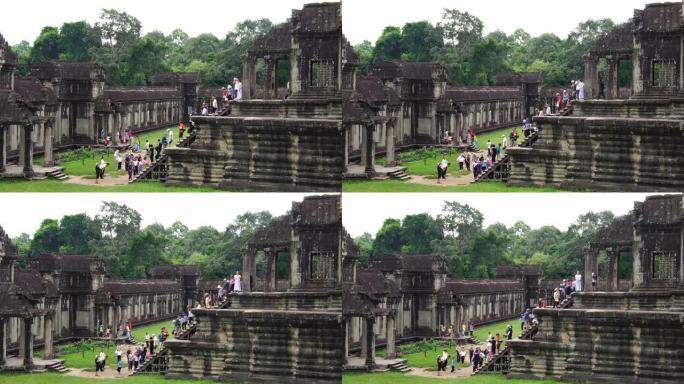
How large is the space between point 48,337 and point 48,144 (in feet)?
12.1

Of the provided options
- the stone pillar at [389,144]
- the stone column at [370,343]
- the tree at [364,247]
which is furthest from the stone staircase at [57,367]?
the stone pillar at [389,144]

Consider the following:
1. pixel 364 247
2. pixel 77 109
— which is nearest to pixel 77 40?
pixel 77 109

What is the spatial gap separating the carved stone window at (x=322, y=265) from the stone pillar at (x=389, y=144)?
8.76ft

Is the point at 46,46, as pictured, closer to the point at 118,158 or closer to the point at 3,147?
the point at 3,147

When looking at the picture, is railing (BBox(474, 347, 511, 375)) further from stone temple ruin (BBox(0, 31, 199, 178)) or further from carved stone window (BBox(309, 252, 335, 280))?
stone temple ruin (BBox(0, 31, 199, 178))

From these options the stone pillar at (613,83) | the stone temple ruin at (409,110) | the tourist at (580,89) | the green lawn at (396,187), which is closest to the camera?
the green lawn at (396,187)

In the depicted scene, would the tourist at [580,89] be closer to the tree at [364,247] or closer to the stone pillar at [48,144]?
the tree at [364,247]

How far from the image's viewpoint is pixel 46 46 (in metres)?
24.9

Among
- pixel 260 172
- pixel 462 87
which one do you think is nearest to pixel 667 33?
pixel 462 87

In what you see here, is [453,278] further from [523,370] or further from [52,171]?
[52,171]

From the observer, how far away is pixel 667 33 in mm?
24281

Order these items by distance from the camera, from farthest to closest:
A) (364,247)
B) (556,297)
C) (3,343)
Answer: (556,297) → (3,343) → (364,247)

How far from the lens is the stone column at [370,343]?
69.1 ft

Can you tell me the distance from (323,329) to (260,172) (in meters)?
3.41
